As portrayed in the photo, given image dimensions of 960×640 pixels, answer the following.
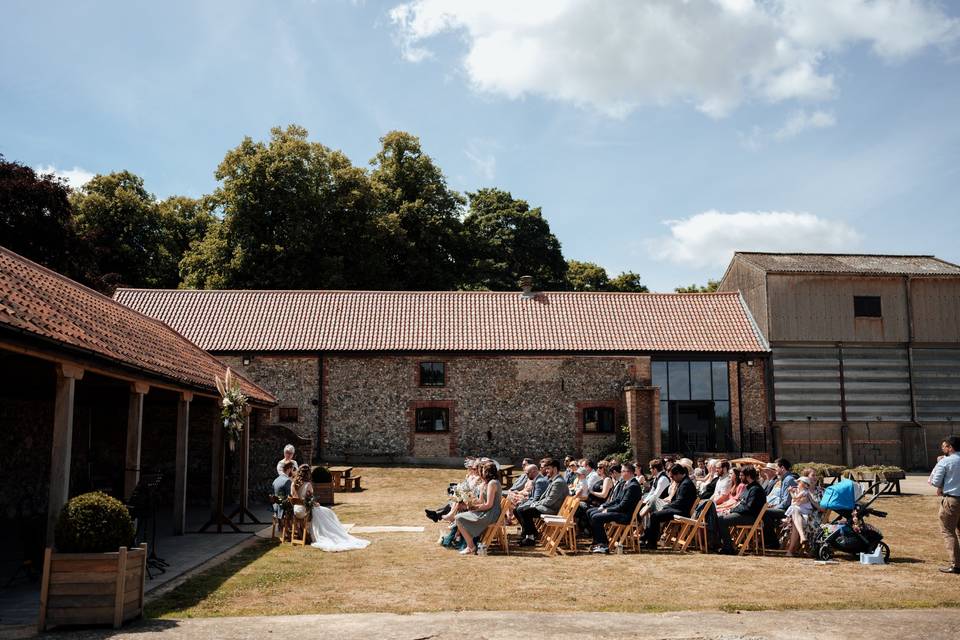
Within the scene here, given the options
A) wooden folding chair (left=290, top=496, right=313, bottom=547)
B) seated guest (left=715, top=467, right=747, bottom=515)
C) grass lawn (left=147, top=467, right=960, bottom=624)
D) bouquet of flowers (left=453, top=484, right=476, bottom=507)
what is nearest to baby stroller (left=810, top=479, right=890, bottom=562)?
grass lawn (left=147, top=467, right=960, bottom=624)

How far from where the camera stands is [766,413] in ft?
89.0

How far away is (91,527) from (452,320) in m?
22.1

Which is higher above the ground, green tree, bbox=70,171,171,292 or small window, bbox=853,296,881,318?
green tree, bbox=70,171,171,292

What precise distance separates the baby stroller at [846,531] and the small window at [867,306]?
19533 millimetres

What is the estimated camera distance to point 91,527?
666 centimetres

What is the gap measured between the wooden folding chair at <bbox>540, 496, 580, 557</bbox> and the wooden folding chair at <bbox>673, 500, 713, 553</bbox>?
5.06 ft

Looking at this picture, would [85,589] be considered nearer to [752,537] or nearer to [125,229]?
[752,537]

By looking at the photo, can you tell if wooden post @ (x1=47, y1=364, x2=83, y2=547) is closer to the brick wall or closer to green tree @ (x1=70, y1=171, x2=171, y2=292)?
the brick wall

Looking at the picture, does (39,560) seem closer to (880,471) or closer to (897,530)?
(897,530)

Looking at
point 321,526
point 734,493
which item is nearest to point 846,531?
point 734,493

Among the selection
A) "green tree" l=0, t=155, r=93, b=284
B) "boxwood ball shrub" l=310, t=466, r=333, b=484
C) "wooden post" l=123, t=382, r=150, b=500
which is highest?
"green tree" l=0, t=155, r=93, b=284

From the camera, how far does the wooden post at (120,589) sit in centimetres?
640

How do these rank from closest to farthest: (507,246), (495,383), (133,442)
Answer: (133,442)
(495,383)
(507,246)

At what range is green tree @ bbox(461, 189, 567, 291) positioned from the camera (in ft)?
141
